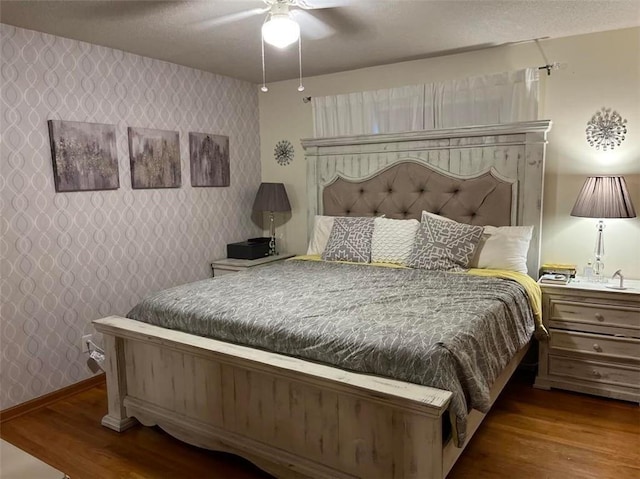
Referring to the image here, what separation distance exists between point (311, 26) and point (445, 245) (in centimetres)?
152

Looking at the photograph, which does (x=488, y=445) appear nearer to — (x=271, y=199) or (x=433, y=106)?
(x=433, y=106)

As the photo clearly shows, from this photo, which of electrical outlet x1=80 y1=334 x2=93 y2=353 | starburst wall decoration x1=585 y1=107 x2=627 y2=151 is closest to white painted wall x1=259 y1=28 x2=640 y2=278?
starburst wall decoration x1=585 y1=107 x2=627 y2=151

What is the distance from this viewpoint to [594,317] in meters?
2.69

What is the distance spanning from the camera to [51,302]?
2803 mm

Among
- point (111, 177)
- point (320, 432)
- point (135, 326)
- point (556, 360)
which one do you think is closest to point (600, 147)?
point (556, 360)

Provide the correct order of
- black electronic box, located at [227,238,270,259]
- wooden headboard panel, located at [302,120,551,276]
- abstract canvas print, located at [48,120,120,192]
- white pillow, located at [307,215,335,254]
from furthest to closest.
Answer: black electronic box, located at [227,238,270,259]
white pillow, located at [307,215,335,254]
wooden headboard panel, located at [302,120,551,276]
abstract canvas print, located at [48,120,120,192]

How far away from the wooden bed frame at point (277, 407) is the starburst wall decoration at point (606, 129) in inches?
11.1

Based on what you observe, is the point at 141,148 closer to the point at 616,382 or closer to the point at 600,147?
the point at 600,147

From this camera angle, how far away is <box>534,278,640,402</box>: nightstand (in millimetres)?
2609

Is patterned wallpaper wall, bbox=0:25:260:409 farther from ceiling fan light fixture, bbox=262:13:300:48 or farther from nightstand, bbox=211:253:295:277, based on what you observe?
ceiling fan light fixture, bbox=262:13:300:48

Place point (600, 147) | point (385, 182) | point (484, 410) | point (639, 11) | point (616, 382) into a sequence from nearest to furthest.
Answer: point (484, 410), point (639, 11), point (616, 382), point (600, 147), point (385, 182)

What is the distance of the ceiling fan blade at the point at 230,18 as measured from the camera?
2.39m

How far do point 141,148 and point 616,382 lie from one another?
3305mm

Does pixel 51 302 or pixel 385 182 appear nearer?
pixel 51 302
